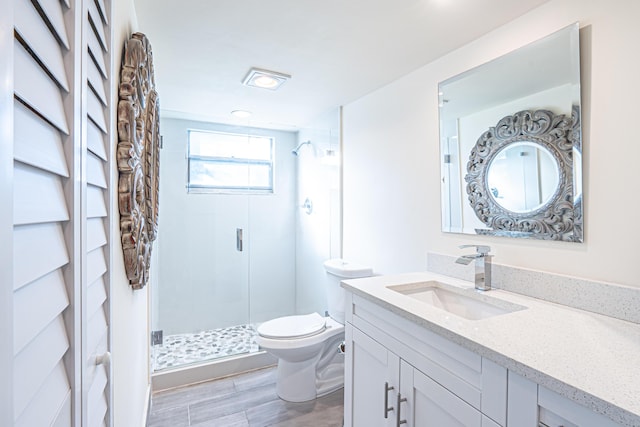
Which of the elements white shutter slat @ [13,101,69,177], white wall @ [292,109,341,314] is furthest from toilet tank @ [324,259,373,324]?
white shutter slat @ [13,101,69,177]

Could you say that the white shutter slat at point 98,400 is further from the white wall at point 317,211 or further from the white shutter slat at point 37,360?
the white wall at point 317,211

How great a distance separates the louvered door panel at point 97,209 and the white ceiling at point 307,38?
0.76 meters

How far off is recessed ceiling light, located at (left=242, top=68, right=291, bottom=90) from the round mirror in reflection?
1.34 m

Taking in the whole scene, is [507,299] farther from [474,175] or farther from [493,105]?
[493,105]

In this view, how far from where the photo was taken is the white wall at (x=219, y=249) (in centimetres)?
301

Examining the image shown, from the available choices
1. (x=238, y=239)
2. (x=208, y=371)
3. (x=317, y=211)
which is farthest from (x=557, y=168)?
(x=238, y=239)

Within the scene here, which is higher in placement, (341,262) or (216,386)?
(341,262)

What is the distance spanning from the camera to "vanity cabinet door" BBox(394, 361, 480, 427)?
3.24 feet

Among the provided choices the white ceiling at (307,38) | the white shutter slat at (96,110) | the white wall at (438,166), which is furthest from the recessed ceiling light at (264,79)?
the white shutter slat at (96,110)

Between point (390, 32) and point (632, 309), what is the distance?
1.45m

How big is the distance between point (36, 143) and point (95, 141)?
1.17ft

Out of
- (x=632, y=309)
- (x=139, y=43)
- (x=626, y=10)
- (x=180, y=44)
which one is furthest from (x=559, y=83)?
(x=180, y=44)

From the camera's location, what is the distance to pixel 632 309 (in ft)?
3.48

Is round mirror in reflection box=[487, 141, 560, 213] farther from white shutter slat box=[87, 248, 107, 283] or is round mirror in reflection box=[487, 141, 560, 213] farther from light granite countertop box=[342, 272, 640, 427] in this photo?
white shutter slat box=[87, 248, 107, 283]
